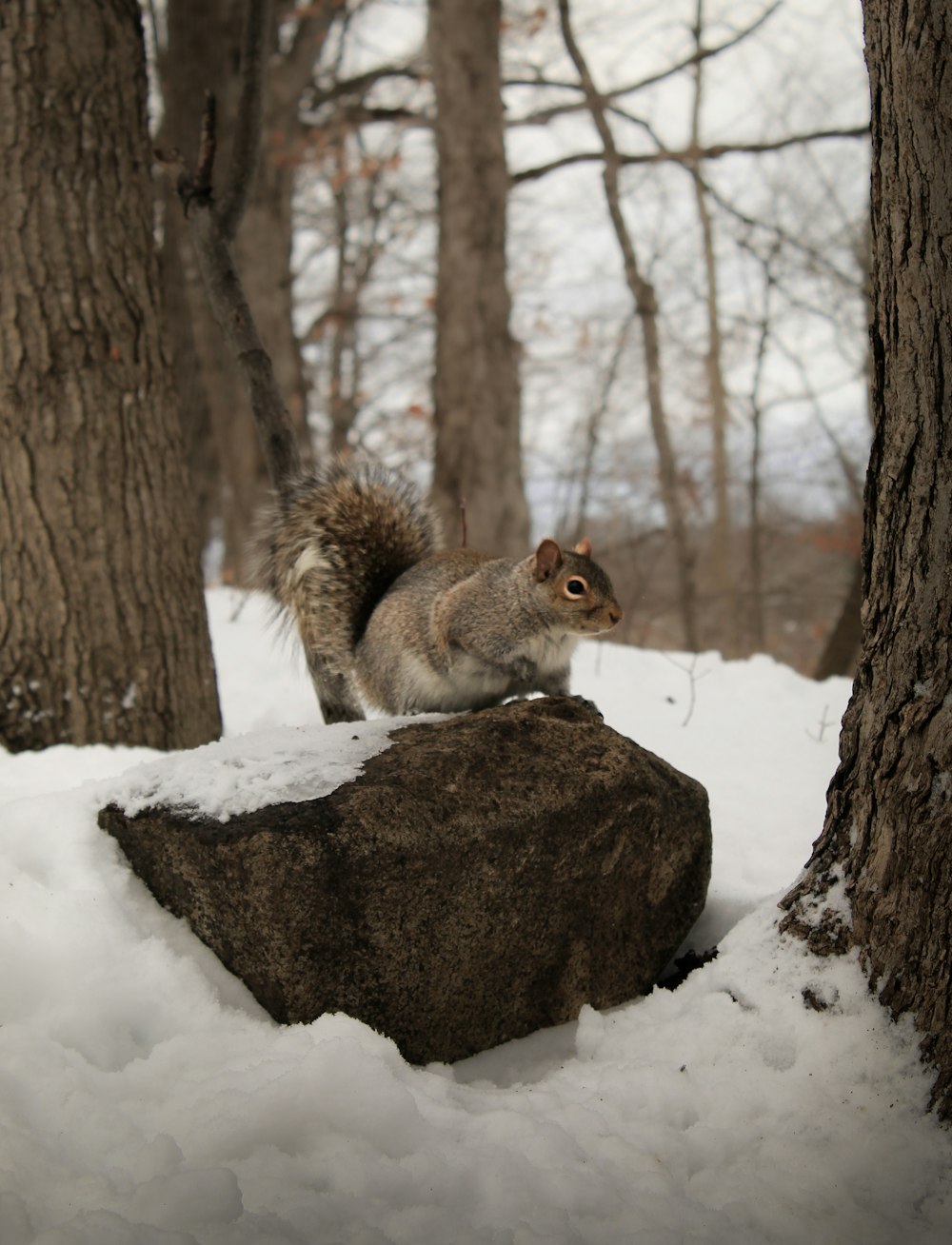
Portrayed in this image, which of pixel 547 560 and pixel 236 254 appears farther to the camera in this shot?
pixel 236 254

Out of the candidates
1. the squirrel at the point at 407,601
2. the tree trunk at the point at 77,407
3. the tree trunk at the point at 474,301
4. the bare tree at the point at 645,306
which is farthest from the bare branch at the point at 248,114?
the bare tree at the point at 645,306

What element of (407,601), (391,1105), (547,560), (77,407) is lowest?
(391,1105)

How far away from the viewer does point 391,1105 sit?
66.5 inches

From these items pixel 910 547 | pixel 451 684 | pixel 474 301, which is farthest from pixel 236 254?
pixel 910 547

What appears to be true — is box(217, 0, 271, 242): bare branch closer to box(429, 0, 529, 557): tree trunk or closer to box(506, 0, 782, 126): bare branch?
box(429, 0, 529, 557): tree trunk

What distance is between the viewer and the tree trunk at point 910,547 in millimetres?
1701

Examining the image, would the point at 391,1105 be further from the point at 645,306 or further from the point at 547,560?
the point at 645,306

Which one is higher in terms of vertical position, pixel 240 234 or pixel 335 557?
pixel 240 234

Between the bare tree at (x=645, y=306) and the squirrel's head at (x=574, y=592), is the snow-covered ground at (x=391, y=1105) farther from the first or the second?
the bare tree at (x=645, y=306)

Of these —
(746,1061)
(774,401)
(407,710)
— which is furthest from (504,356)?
(774,401)

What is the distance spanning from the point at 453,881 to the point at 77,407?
7.51ft

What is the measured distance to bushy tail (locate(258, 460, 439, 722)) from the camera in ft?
10.2

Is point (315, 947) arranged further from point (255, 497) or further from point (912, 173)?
point (255, 497)

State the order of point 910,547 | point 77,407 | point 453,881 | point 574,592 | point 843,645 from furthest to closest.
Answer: point 843,645 < point 77,407 < point 574,592 < point 453,881 < point 910,547
